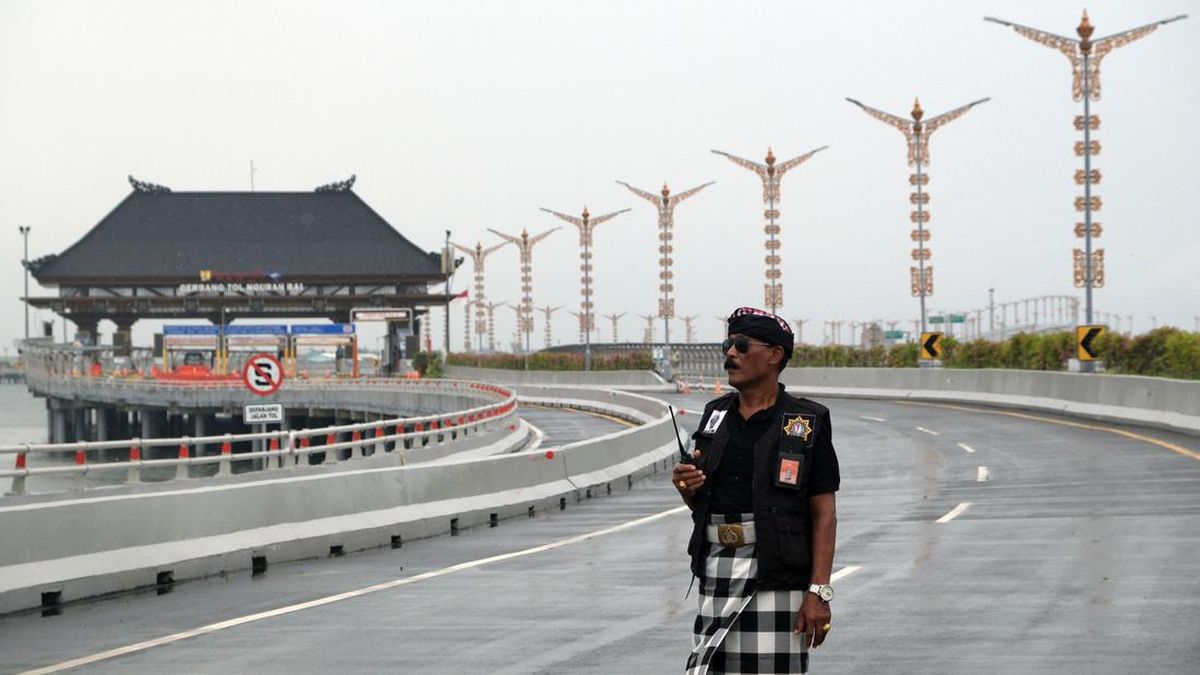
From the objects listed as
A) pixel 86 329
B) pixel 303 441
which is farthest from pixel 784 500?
pixel 86 329

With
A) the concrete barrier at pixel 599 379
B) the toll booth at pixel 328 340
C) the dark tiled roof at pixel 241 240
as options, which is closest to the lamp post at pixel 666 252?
the concrete barrier at pixel 599 379

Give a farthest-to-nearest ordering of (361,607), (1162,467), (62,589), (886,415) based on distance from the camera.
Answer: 1. (886,415)
2. (1162,467)
3. (62,589)
4. (361,607)

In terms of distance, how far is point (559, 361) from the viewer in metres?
117

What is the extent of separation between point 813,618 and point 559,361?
4368 inches

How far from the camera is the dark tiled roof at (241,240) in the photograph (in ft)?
542

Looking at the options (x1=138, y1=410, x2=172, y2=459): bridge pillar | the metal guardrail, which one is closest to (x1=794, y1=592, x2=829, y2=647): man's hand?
the metal guardrail

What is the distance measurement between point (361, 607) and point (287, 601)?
2.84ft

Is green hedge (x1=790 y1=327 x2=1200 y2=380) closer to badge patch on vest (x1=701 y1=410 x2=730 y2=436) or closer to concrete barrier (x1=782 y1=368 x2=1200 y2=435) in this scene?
concrete barrier (x1=782 y1=368 x2=1200 y2=435)

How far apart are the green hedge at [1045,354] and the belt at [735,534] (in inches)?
1602

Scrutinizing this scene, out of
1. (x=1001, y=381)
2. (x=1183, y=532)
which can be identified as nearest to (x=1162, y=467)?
(x=1183, y=532)

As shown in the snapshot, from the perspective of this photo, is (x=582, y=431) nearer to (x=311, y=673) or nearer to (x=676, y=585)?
(x=676, y=585)

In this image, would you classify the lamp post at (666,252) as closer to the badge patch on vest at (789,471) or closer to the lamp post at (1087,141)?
the lamp post at (1087,141)

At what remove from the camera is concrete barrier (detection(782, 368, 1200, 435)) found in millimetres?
35231

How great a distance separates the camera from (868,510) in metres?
20.6
